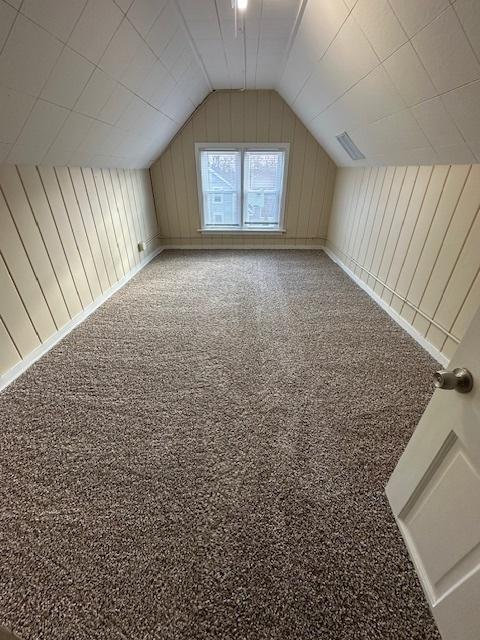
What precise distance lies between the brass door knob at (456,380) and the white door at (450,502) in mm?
12

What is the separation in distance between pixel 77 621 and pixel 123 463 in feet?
1.72

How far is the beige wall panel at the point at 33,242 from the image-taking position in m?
1.79

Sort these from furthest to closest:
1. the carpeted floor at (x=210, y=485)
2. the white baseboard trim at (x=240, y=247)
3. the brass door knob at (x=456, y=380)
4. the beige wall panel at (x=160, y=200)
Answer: the white baseboard trim at (x=240, y=247) < the beige wall panel at (x=160, y=200) < the carpeted floor at (x=210, y=485) < the brass door knob at (x=456, y=380)

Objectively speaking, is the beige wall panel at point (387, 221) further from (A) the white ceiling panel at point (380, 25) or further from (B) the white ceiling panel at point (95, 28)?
(B) the white ceiling panel at point (95, 28)

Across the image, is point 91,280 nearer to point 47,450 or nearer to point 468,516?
point 47,450

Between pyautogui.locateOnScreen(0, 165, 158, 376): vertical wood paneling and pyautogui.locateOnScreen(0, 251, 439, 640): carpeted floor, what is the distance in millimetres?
259

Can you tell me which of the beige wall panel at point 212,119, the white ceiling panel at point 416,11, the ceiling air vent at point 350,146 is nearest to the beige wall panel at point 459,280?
the white ceiling panel at point 416,11

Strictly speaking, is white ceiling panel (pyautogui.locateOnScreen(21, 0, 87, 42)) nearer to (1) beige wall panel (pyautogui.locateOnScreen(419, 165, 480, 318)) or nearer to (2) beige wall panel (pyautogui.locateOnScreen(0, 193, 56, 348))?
(2) beige wall panel (pyautogui.locateOnScreen(0, 193, 56, 348))

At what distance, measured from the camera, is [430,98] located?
5.16 ft

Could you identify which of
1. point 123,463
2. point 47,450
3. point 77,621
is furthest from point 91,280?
point 77,621

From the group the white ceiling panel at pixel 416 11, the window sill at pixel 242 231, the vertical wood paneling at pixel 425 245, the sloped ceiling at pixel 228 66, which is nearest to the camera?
the white ceiling panel at pixel 416 11

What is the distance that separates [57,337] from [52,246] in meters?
0.73

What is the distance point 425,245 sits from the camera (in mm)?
2207

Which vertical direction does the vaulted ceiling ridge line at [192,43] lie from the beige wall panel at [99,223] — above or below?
above
